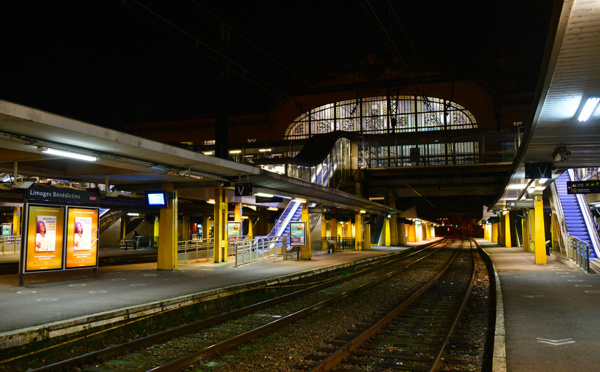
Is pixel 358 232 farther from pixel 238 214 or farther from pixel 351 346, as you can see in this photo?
pixel 351 346

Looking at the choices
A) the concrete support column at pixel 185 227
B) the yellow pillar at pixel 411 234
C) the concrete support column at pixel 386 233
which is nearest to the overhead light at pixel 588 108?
the concrete support column at pixel 185 227

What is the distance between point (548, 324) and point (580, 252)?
11138 millimetres

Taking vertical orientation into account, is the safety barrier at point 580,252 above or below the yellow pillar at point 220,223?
below

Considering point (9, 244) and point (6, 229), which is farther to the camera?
point (6, 229)

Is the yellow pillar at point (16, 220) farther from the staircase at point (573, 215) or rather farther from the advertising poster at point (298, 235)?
the staircase at point (573, 215)

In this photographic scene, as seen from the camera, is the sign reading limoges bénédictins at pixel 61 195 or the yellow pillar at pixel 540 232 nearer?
the sign reading limoges bénédictins at pixel 61 195

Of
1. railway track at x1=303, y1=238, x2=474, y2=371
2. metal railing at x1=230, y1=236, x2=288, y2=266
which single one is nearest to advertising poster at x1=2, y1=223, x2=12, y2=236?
metal railing at x1=230, y1=236, x2=288, y2=266

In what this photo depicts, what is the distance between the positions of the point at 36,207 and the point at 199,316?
18.3 ft

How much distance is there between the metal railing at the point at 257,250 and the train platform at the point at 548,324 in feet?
33.3

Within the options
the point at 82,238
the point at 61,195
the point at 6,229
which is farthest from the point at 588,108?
the point at 6,229

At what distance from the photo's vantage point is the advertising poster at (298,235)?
72.8 ft

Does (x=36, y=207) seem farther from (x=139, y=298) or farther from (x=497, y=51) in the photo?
(x=497, y=51)

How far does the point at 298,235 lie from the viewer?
2230cm

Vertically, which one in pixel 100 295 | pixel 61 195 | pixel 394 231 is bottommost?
pixel 100 295
